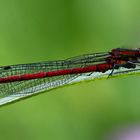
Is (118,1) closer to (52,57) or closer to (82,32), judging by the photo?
(82,32)

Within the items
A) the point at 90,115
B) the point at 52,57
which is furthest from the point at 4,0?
the point at 90,115

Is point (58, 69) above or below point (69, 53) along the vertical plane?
below

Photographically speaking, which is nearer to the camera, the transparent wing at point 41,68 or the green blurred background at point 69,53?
the green blurred background at point 69,53

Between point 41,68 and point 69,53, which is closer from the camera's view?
point 69,53

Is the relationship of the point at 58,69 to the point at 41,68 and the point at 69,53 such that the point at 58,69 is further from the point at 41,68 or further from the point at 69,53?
the point at 69,53

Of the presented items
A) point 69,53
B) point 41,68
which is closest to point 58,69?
point 41,68
